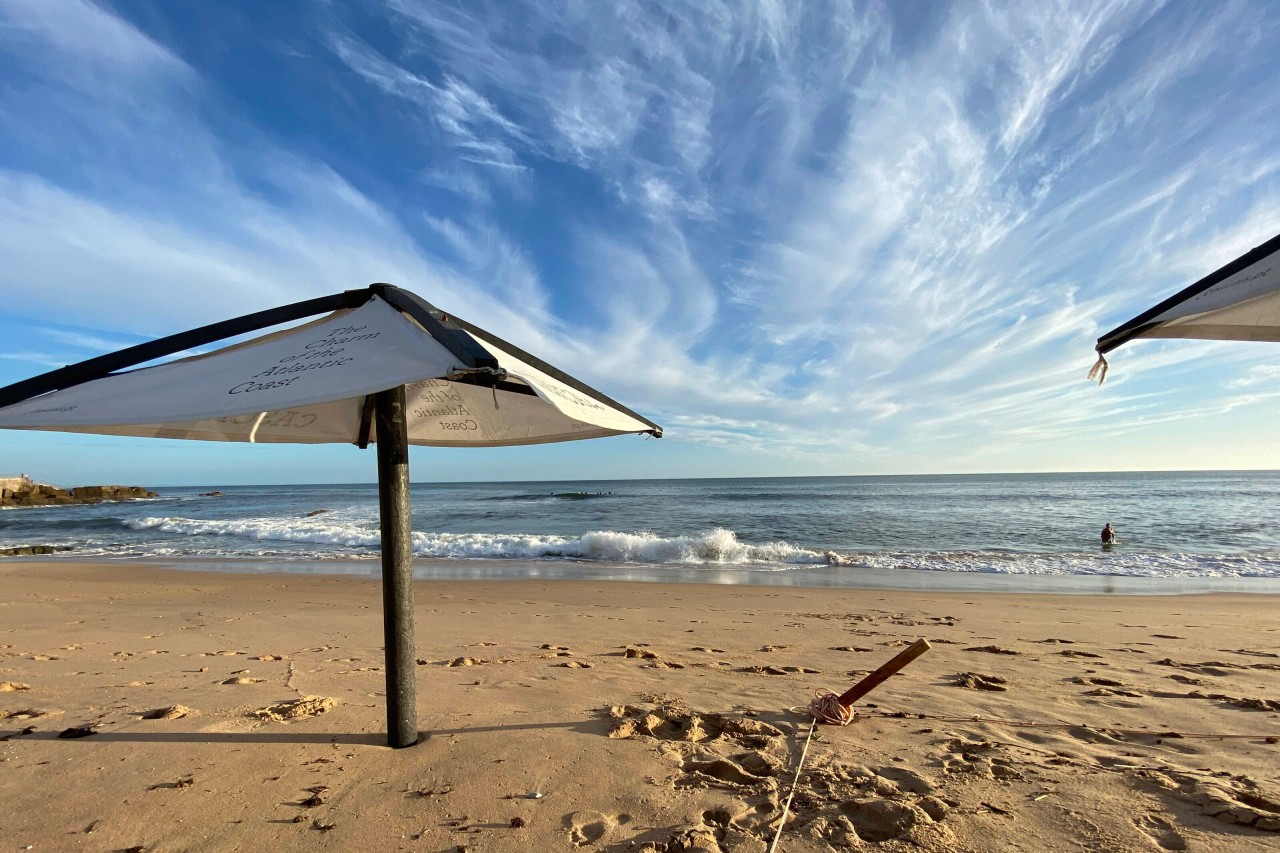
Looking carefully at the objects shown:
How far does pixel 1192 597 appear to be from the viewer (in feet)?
34.1

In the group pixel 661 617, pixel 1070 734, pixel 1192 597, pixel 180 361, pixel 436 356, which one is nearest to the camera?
pixel 436 356

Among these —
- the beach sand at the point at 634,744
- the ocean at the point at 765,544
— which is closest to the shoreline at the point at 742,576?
the ocean at the point at 765,544

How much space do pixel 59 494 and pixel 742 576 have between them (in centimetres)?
6242

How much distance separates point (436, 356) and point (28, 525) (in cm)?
3887

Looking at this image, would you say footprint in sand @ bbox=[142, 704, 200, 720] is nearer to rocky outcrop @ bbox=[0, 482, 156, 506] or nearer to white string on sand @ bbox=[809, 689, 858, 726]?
white string on sand @ bbox=[809, 689, 858, 726]

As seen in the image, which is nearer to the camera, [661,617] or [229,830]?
[229,830]

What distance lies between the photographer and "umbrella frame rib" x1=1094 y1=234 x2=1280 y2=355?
2924 mm

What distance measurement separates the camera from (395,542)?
2973 millimetres

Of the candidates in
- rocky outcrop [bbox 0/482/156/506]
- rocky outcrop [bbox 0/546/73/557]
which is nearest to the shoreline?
rocky outcrop [bbox 0/546/73/557]

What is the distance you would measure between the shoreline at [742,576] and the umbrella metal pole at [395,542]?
9414mm

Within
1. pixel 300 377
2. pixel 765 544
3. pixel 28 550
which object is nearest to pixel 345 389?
pixel 300 377

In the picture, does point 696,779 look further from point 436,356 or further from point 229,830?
point 436,356

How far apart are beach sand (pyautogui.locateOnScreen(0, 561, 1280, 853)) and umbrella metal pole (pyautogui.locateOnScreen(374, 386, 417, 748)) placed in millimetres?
432

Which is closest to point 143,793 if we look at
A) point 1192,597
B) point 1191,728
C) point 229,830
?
point 229,830
